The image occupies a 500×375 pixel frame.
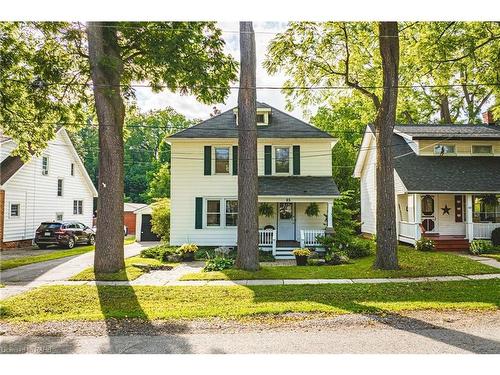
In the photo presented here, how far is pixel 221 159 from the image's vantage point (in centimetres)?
1398

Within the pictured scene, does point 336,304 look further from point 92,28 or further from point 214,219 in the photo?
point 214,219

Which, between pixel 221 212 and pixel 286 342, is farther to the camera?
pixel 221 212

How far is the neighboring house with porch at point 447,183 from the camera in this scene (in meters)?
13.2

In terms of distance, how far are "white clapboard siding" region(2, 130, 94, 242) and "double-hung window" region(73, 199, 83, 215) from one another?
0.14 m

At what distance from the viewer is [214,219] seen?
45.8ft

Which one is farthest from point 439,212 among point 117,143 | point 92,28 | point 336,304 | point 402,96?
point 92,28

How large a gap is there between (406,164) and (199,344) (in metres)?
12.5

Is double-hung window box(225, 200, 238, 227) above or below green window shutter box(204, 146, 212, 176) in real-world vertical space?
below

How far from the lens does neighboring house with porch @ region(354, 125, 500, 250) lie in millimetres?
13242

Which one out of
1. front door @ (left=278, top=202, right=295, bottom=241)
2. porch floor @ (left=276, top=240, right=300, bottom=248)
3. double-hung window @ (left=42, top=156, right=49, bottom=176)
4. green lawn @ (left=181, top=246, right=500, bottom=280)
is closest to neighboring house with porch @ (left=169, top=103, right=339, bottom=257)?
front door @ (left=278, top=202, right=295, bottom=241)

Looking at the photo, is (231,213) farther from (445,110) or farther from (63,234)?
(445,110)

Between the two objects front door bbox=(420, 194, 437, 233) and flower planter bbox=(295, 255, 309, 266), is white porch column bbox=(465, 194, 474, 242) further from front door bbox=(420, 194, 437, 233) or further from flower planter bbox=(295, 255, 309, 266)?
flower planter bbox=(295, 255, 309, 266)

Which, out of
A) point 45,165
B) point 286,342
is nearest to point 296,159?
point 45,165

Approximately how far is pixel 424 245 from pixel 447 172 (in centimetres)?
335
